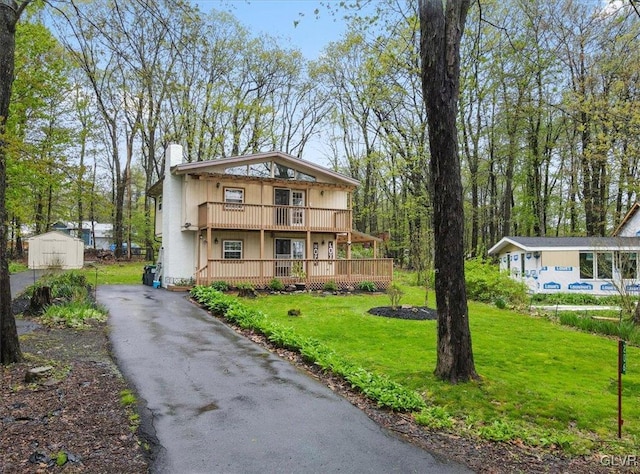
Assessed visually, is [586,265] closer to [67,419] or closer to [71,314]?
[71,314]

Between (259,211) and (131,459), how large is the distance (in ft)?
53.3

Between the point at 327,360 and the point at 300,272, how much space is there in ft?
40.0

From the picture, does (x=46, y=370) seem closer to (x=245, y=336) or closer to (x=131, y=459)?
(x=131, y=459)

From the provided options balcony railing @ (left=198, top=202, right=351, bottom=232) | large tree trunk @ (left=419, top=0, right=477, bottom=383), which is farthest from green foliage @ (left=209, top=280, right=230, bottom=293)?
large tree trunk @ (left=419, top=0, right=477, bottom=383)

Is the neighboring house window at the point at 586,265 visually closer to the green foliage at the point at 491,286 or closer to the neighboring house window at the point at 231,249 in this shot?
the green foliage at the point at 491,286

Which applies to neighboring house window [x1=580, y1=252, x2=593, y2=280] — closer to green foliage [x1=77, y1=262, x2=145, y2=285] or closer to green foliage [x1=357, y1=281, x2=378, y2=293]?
green foliage [x1=357, y1=281, x2=378, y2=293]

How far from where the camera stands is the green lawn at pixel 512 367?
529 centimetres

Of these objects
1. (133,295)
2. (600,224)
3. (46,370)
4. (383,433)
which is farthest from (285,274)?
(600,224)

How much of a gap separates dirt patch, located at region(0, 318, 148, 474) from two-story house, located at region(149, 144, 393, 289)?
1125 cm

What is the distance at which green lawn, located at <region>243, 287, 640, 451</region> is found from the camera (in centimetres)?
529

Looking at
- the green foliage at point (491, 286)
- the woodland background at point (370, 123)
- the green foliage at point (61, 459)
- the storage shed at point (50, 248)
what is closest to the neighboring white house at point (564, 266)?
the green foliage at point (491, 286)

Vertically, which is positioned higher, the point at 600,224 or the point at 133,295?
the point at 600,224

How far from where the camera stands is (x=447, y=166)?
19.9 ft

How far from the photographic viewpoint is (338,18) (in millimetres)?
6793
